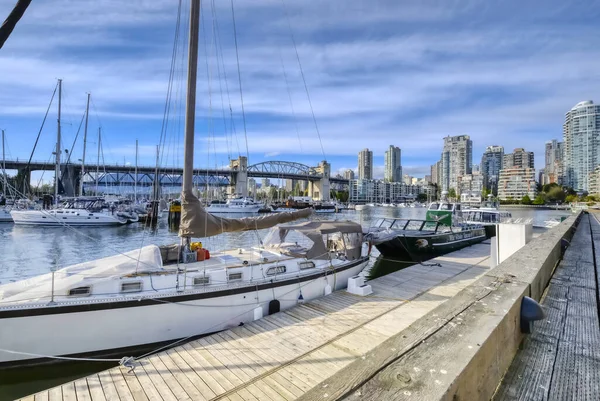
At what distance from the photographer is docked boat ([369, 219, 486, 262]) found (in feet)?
54.8

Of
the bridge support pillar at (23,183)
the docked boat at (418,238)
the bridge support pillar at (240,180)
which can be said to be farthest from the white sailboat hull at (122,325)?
the bridge support pillar at (240,180)

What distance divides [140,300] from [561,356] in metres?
7.38

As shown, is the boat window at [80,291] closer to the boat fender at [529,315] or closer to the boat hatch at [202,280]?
the boat hatch at [202,280]

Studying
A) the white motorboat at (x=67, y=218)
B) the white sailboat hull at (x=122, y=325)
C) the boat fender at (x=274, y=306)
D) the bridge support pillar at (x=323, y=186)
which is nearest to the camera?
the white sailboat hull at (x=122, y=325)

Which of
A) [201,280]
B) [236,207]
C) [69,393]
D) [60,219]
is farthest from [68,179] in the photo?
[69,393]

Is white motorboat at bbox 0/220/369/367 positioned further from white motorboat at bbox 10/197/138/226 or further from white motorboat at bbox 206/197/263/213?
white motorboat at bbox 206/197/263/213

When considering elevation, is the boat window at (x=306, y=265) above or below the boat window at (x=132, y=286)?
below

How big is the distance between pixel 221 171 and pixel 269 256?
11447 cm

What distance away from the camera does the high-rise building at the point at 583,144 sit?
602ft

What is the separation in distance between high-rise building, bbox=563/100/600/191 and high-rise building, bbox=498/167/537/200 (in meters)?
44.7

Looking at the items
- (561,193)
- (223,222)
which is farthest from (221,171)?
(561,193)

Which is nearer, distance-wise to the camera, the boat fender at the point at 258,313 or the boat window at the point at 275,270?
the boat fender at the point at 258,313

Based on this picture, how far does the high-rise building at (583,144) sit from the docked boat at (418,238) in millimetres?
218478

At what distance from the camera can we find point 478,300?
7.68ft
